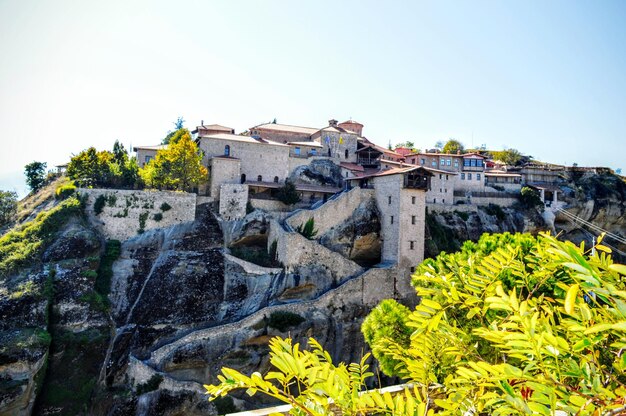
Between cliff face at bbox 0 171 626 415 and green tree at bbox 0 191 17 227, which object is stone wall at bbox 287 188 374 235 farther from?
green tree at bbox 0 191 17 227

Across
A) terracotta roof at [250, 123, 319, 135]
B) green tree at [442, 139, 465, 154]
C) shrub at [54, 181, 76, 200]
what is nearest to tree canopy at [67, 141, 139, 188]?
shrub at [54, 181, 76, 200]

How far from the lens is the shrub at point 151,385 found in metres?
24.1

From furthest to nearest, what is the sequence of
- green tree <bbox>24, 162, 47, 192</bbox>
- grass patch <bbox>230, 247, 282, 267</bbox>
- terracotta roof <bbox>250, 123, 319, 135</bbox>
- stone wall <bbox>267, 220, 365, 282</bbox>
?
terracotta roof <bbox>250, 123, 319, 135</bbox>, green tree <bbox>24, 162, 47, 192</bbox>, grass patch <bbox>230, 247, 282, 267</bbox>, stone wall <bbox>267, 220, 365, 282</bbox>

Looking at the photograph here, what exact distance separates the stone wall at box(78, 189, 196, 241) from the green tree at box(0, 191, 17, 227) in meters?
6.02

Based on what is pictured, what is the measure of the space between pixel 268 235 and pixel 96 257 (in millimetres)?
12452

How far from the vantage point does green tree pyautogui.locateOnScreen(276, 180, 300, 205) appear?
A: 36.7 metres

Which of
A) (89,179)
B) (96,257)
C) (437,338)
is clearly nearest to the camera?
(437,338)

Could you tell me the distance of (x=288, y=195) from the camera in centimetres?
3669

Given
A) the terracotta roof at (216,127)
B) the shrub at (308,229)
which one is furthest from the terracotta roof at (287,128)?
the shrub at (308,229)

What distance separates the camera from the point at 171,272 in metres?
30.0

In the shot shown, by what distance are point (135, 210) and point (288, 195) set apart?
1240 centimetres

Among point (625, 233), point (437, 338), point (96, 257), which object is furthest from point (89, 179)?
point (625, 233)

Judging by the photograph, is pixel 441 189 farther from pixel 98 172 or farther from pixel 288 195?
pixel 98 172

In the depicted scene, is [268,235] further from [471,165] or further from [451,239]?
[471,165]
